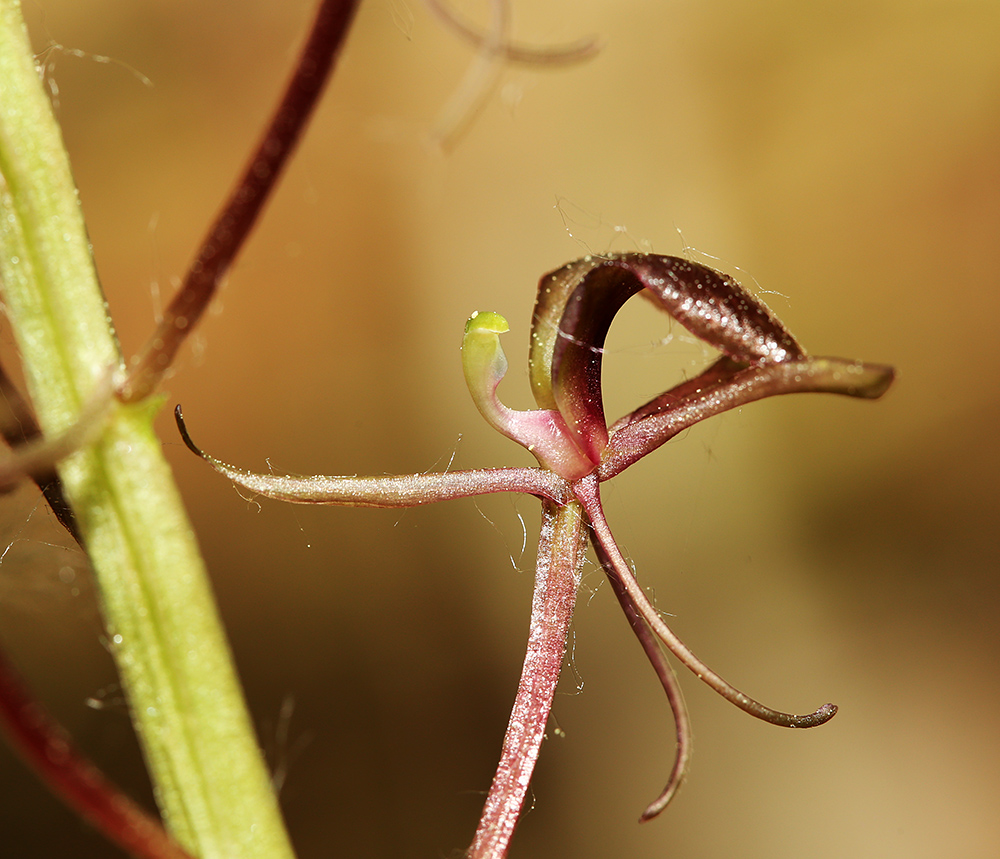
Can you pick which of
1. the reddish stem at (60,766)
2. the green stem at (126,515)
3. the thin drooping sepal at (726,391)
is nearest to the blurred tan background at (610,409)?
the thin drooping sepal at (726,391)

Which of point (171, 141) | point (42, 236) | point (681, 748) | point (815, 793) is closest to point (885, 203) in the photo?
point (815, 793)

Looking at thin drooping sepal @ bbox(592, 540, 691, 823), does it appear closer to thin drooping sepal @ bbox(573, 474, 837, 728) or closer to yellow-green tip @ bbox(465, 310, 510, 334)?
thin drooping sepal @ bbox(573, 474, 837, 728)

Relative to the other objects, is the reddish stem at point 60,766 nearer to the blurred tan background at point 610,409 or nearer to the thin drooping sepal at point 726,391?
the thin drooping sepal at point 726,391

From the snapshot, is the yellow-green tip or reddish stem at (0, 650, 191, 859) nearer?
reddish stem at (0, 650, 191, 859)

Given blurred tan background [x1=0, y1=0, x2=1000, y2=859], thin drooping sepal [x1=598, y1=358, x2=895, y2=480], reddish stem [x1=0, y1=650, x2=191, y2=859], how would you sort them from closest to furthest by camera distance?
1. reddish stem [x1=0, y1=650, x2=191, y2=859]
2. thin drooping sepal [x1=598, y1=358, x2=895, y2=480]
3. blurred tan background [x1=0, y1=0, x2=1000, y2=859]

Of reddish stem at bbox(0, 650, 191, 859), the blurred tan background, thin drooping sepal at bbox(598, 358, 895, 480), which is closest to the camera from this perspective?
reddish stem at bbox(0, 650, 191, 859)

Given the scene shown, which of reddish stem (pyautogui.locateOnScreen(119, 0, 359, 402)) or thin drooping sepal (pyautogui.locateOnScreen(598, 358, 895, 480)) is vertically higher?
reddish stem (pyautogui.locateOnScreen(119, 0, 359, 402))

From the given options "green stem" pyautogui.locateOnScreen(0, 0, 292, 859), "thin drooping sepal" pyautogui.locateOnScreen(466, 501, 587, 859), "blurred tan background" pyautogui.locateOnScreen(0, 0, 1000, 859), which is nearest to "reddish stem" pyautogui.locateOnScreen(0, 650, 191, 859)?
"green stem" pyautogui.locateOnScreen(0, 0, 292, 859)
